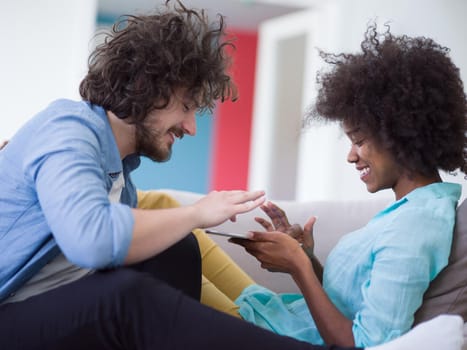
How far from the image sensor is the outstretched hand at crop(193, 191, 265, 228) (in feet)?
4.16

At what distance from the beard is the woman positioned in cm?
28

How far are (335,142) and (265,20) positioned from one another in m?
2.61

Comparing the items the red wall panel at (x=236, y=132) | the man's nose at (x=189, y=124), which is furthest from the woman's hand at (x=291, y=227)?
the red wall panel at (x=236, y=132)

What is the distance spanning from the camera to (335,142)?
4840 mm

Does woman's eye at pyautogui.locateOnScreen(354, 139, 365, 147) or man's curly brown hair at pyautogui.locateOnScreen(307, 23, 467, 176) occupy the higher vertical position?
man's curly brown hair at pyautogui.locateOnScreen(307, 23, 467, 176)

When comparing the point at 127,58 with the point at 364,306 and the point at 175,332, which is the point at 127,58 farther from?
the point at 364,306

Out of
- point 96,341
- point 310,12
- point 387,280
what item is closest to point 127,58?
point 96,341

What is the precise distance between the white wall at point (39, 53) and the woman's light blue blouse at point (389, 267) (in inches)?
125

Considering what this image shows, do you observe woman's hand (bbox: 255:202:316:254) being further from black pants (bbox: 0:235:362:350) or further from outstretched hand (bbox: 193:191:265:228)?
black pants (bbox: 0:235:362:350)

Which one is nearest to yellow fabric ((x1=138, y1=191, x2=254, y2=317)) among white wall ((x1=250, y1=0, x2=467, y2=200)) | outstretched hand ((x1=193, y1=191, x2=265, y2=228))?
outstretched hand ((x1=193, y1=191, x2=265, y2=228))

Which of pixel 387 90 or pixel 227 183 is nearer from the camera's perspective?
pixel 387 90

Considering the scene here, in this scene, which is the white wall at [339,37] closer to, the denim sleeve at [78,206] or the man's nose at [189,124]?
the man's nose at [189,124]

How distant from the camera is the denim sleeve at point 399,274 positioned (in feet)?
4.21

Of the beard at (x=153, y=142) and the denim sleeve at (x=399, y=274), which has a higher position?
the beard at (x=153, y=142)
